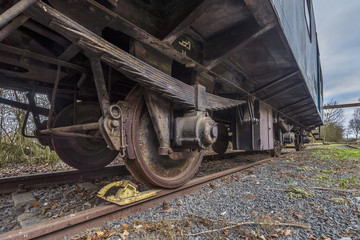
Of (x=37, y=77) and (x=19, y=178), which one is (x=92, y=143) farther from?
(x=37, y=77)

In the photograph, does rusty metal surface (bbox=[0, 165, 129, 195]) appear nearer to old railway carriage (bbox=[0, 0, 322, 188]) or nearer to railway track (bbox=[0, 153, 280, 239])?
old railway carriage (bbox=[0, 0, 322, 188])

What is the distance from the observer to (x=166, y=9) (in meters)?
2.01

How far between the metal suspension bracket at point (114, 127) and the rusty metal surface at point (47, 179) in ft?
5.38

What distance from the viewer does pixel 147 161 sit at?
2.12 m

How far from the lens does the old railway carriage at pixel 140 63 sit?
1496mm

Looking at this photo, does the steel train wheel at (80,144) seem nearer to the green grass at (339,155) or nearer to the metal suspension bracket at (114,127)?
the metal suspension bracket at (114,127)

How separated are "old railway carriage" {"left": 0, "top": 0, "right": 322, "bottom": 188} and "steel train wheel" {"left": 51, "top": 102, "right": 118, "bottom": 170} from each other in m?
0.01

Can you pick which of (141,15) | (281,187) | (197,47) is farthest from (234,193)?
(141,15)

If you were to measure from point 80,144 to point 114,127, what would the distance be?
1.58 meters

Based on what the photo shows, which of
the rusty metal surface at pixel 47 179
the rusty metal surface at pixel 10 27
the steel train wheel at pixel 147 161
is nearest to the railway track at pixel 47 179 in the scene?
the rusty metal surface at pixel 47 179

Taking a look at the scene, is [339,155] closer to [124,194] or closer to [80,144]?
[124,194]

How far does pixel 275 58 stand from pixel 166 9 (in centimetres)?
191

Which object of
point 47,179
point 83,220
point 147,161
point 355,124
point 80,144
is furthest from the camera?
point 355,124

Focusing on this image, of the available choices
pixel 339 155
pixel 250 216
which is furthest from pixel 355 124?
pixel 250 216
